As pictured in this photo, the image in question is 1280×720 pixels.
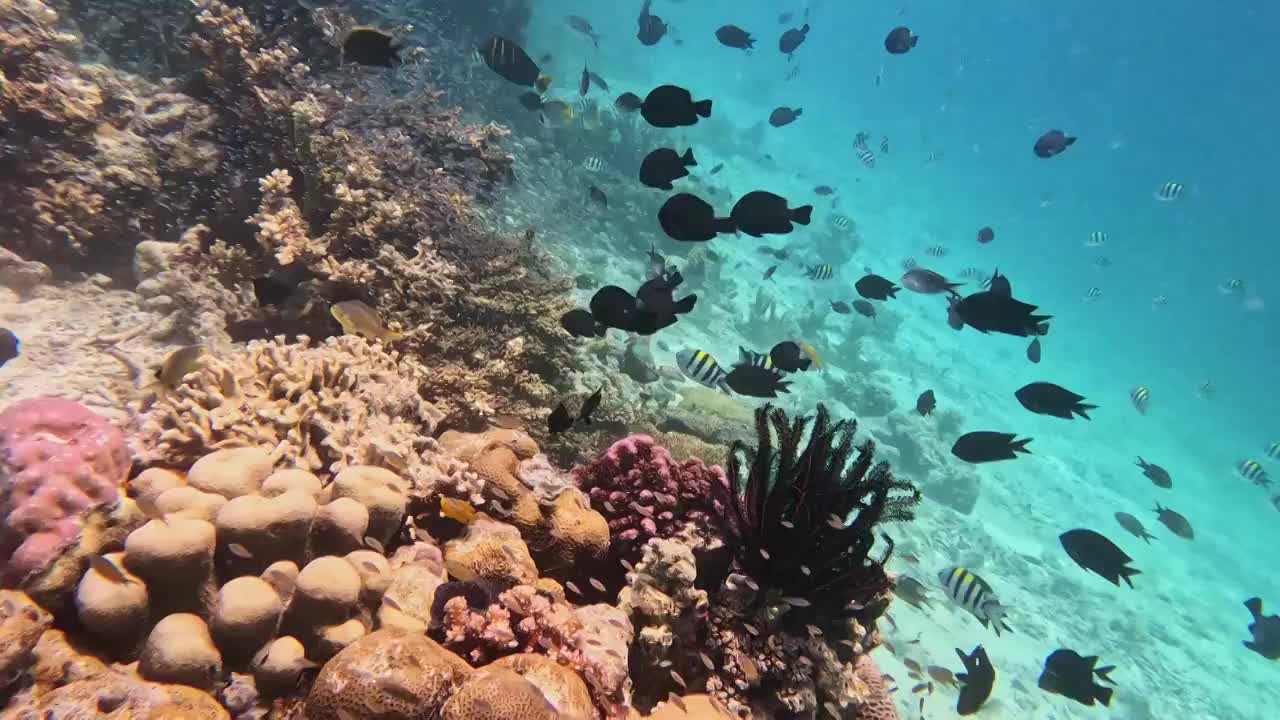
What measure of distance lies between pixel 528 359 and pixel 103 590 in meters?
4.04

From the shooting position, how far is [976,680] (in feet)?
17.7

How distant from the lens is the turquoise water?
50.9 feet

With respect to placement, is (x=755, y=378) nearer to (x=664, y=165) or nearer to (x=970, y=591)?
(x=664, y=165)

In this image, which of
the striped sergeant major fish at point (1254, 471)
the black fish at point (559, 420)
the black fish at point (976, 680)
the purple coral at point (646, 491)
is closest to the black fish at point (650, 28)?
the black fish at point (559, 420)

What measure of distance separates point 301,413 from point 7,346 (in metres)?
2.69

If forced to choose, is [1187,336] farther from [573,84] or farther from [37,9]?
[37,9]

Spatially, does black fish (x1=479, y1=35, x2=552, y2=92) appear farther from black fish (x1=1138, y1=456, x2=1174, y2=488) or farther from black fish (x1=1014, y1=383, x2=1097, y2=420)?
black fish (x1=1138, y1=456, x2=1174, y2=488)

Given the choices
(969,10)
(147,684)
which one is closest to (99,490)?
(147,684)

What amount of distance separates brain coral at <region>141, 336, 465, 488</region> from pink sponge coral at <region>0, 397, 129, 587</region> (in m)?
0.43

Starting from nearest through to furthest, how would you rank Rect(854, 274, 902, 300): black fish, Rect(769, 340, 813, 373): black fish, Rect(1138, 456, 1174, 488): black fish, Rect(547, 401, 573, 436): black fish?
Rect(547, 401, 573, 436): black fish → Rect(769, 340, 813, 373): black fish → Rect(854, 274, 902, 300): black fish → Rect(1138, 456, 1174, 488): black fish

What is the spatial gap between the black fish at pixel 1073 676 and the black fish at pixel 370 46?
8.23m

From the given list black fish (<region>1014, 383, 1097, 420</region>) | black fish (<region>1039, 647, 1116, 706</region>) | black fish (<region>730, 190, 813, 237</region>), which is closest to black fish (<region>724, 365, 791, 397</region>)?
black fish (<region>730, 190, 813, 237</region>)

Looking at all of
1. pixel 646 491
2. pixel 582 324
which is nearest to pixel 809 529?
pixel 646 491

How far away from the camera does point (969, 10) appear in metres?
95.1
